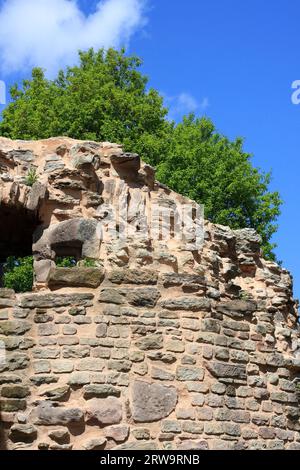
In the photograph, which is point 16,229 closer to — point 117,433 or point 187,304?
point 187,304

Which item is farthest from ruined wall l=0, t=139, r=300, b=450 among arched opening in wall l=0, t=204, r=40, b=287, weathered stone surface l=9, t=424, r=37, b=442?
arched opening in wall l=0, t=204, r=40, b=287

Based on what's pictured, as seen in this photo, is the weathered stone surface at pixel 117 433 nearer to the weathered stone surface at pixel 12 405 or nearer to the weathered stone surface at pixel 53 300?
the weathered stone surface at pixel 12 405

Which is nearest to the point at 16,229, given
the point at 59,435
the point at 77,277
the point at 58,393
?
the point at 77,277

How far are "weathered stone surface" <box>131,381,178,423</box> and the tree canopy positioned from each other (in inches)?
440

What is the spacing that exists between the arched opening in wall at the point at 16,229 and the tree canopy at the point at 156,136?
8.55 meters

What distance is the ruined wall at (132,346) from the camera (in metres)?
7.30

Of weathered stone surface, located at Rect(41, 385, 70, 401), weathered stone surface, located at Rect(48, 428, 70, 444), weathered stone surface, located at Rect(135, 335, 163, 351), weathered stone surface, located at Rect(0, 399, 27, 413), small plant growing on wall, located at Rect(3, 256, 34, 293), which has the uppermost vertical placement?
small plant growing on wall, located at Rect(3, 256, 34, 293)

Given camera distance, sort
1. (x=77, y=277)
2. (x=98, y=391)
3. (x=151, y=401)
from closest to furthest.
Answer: (x=98, y=391) → (x=151, y=401) → (x=77, y=277)

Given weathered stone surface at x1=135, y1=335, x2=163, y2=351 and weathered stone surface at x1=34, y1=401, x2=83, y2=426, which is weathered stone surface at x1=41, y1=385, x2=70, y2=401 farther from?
weathered stone surface at x1=135, y1=335, x2=163, y2=351

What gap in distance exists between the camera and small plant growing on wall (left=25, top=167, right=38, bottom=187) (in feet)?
28.5

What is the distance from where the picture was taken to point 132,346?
7684mm

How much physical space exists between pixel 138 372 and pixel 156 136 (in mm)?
13730

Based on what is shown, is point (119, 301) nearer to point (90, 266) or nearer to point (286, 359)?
point (90, 266)
